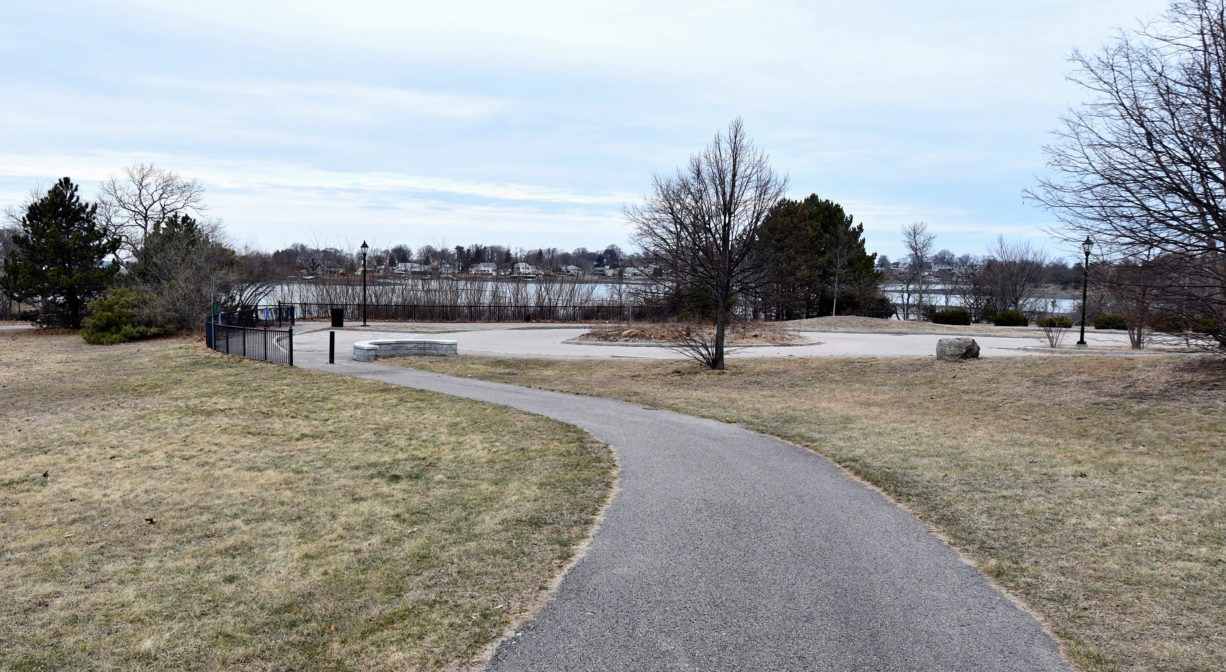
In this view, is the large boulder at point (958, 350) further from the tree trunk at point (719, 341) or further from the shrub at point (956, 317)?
the shrub at point (956, 317)

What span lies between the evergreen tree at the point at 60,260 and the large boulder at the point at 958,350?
37.9m

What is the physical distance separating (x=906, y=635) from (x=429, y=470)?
18.8 feet

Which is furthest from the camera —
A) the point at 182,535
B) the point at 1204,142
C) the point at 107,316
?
the point at 107,316

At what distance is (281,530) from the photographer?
21.9 feet

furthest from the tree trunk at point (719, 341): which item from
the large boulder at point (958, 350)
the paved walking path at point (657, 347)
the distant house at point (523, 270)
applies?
the distant house at point (523, 270)

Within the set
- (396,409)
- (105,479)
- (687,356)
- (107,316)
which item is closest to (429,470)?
(105,479)

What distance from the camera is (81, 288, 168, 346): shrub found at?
30375 millimetres

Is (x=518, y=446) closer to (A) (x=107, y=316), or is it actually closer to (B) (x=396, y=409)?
(B) (x=396, y=409)

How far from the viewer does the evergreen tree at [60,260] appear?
37.4 meters

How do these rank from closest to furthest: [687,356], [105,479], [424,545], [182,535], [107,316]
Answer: [424,545] → [182,535] → [105,479] → [687,356] → [107,316]

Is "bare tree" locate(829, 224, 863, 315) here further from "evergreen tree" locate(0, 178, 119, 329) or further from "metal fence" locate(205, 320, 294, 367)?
"evergreen tree" locate(0, 178, 119, 329)

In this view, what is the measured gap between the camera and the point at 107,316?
101 feet

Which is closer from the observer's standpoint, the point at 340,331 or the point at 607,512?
the point at 607,512

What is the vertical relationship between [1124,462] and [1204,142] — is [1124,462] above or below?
below
